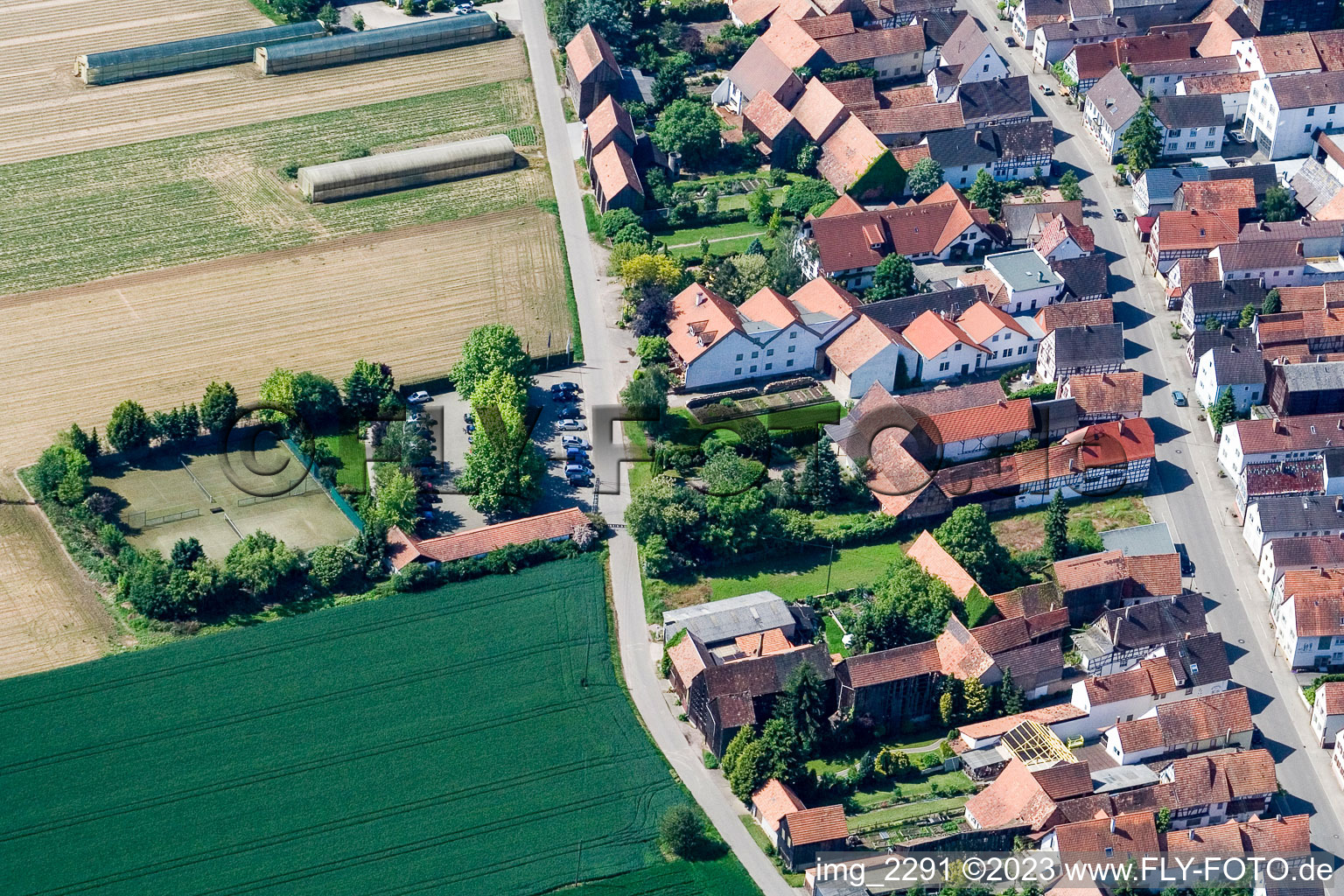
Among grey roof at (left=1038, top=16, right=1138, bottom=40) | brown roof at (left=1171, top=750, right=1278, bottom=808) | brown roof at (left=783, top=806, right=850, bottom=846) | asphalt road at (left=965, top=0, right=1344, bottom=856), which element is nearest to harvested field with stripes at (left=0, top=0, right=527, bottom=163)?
grey roof at (left=1038, top=16, right=1138, bottom=40)

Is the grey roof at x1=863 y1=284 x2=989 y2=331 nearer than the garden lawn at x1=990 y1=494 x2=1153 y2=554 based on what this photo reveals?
No

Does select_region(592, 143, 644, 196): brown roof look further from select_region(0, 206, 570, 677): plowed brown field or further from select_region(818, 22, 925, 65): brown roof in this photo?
select_region(818, 22, 925, 65): brown roof

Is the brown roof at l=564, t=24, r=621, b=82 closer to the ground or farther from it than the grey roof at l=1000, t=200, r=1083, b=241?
farther from it

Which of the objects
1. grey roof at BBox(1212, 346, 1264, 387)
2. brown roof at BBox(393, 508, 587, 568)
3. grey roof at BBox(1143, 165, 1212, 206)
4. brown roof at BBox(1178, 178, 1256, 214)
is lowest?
brown roof at BBox(393, 508, 587, 568)

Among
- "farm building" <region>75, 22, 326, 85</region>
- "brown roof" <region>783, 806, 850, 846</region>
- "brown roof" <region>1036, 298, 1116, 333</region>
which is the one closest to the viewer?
"brown roof" <region>783, 806, 850, 846</region>

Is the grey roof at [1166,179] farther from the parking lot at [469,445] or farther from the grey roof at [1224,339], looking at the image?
the parking lot at [469,445]

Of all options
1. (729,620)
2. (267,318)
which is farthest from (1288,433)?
(267,318)

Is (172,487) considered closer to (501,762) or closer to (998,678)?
(501,762)
